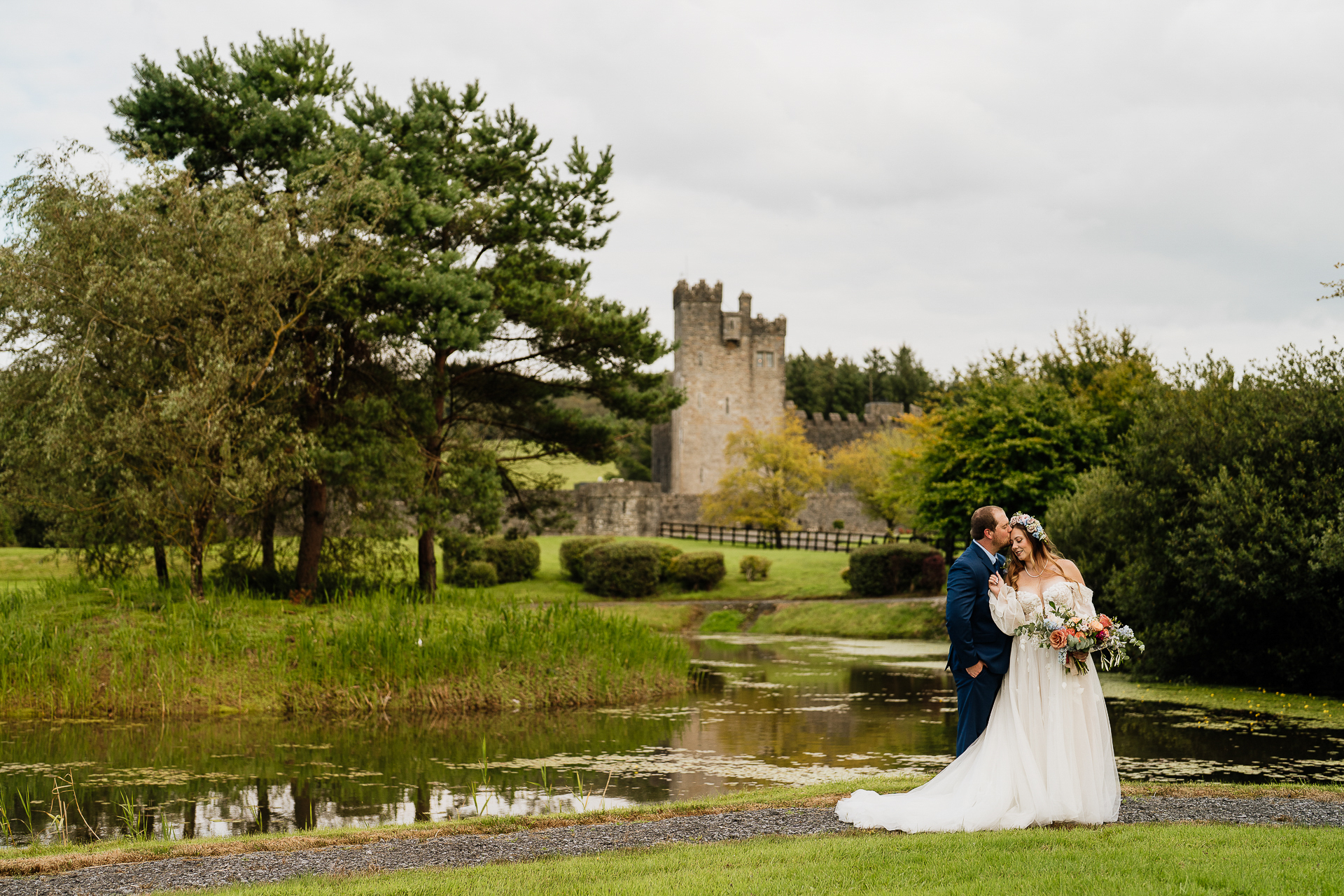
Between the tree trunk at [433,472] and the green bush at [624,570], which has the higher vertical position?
the tree trunk at [433,472]

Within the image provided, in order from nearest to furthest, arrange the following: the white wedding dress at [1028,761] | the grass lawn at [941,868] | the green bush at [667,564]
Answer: the grass lawn at [941,868]
the white wedding dress at [1028,761]
the green bush at [667,564]

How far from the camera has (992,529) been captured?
6371 millimetres

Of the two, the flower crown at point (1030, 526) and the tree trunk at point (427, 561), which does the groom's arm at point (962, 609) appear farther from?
the tree trunk at point (427, 561)

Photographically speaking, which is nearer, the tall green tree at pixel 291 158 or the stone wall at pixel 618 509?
the tall green tree at pixel 291 158

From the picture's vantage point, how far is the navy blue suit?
247 inches

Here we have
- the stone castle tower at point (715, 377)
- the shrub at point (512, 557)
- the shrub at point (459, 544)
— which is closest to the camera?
the shrub at point (459, 544)

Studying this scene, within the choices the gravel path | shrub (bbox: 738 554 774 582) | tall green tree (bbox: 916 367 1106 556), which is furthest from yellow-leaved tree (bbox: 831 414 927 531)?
the gravel path

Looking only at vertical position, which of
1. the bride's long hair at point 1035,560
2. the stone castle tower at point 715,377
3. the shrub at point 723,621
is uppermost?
the stone castle tower at point 715,377

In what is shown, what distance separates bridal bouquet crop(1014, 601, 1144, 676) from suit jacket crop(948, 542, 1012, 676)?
0.63ft

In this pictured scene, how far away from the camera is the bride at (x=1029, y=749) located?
20.1 feet

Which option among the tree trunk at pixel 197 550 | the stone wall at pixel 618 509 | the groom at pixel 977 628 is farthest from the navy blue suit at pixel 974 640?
the stone wall at pixel 618 509

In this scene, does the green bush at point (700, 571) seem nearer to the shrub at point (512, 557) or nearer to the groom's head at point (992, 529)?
the shrub at point (512, 557)

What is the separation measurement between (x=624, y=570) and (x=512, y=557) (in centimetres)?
351

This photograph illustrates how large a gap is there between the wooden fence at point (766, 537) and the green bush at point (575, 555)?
10.3m
